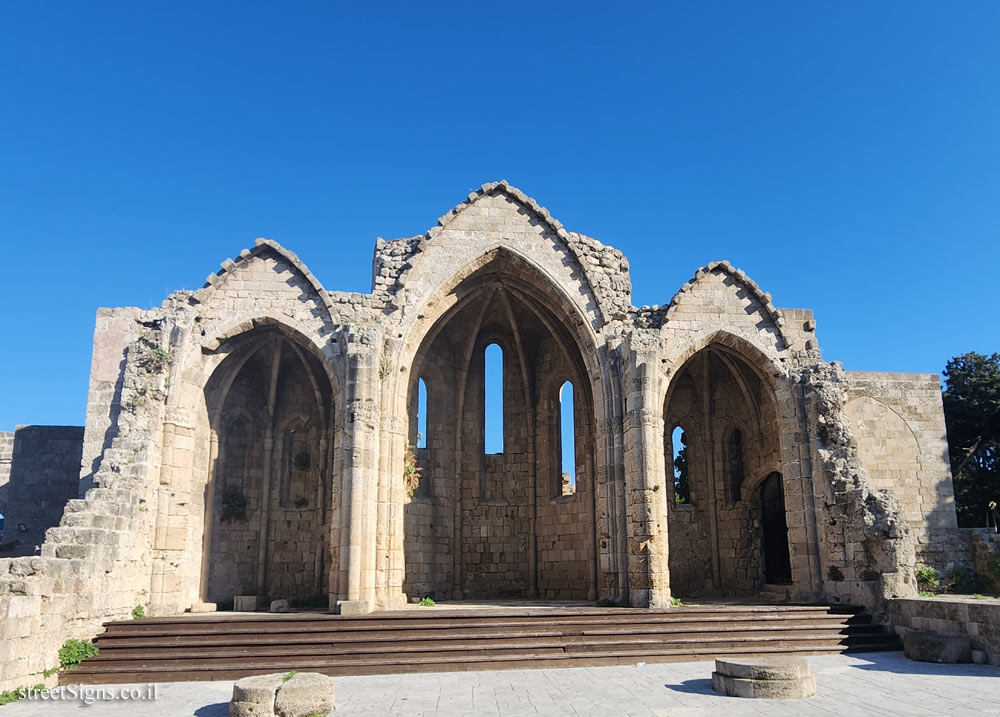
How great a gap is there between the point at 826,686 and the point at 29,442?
1668 cm

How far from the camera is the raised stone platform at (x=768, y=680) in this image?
8.73 m

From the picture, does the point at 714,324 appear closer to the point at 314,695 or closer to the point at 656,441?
the point at 656,441

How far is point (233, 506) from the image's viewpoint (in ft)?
56.7

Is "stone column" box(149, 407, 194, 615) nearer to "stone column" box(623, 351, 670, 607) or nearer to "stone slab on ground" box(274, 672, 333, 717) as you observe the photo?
"stone slab on ground" box(274, 672, 333, 717)

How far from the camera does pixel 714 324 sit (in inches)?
661

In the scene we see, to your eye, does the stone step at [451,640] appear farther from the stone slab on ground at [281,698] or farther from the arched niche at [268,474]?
the arched niche at [268,474]

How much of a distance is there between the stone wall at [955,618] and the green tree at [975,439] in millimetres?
13577

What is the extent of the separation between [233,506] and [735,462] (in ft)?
40.0

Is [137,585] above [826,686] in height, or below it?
above

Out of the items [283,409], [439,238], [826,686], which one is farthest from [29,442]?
[826,686]

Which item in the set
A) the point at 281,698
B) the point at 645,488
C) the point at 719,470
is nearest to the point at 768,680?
the point at 281,698

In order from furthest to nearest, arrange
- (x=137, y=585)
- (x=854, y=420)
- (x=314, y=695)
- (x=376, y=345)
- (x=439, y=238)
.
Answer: (x=854, y=420)
(x=439, y=238)
(x=376, y=345)
(x=137, y=585)
(x=314, y=695)

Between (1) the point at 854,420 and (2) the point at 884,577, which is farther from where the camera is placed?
(1) the point at 854,420

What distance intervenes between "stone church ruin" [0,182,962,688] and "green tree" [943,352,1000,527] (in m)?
7.51
